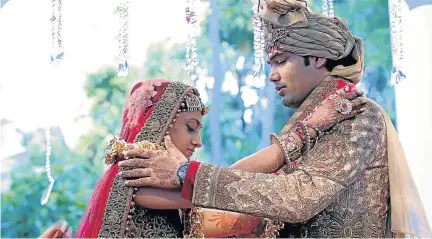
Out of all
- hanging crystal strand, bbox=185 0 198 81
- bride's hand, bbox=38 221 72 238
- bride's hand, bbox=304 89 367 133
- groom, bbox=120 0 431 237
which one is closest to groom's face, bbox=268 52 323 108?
groom, bbox=120 0 431 237

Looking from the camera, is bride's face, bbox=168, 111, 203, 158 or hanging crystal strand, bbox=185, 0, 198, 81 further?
hanging crystal strand, bbox=185, 0, 198, 81

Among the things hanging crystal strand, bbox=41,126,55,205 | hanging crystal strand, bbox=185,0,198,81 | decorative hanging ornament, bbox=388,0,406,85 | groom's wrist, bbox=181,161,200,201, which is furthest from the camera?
hanging crystal strand, bbox=41,126,55,205

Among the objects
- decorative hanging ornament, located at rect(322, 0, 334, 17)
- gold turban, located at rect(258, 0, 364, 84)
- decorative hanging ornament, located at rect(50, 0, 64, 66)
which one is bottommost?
gold turban, located at rect(258, 0, 364, 84)

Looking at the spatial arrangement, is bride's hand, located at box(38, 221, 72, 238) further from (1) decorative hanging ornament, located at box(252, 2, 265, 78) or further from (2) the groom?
(1) decorative hanging ornament, located at box(252, 2, 265, 78)

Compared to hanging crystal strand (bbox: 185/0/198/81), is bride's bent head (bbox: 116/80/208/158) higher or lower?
lower

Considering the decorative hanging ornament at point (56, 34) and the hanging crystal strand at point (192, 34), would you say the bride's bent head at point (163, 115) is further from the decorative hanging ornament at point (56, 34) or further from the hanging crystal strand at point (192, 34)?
the hanging crystal strand at point (192, 34)

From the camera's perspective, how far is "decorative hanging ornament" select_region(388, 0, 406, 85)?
3312 mm

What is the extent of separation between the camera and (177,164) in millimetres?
1914

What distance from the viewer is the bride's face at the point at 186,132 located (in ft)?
6.78

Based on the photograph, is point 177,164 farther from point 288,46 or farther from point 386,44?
point 386,44

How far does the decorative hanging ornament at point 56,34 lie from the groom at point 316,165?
1069 millimetres

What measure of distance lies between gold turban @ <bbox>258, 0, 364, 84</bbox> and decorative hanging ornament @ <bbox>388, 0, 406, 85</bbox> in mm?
1190

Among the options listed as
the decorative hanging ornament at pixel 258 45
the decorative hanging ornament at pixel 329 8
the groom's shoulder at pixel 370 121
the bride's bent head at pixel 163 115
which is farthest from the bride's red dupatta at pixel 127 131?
the decorative hanging ornament at pixel 329 8

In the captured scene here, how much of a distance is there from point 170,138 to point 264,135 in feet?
6.24
